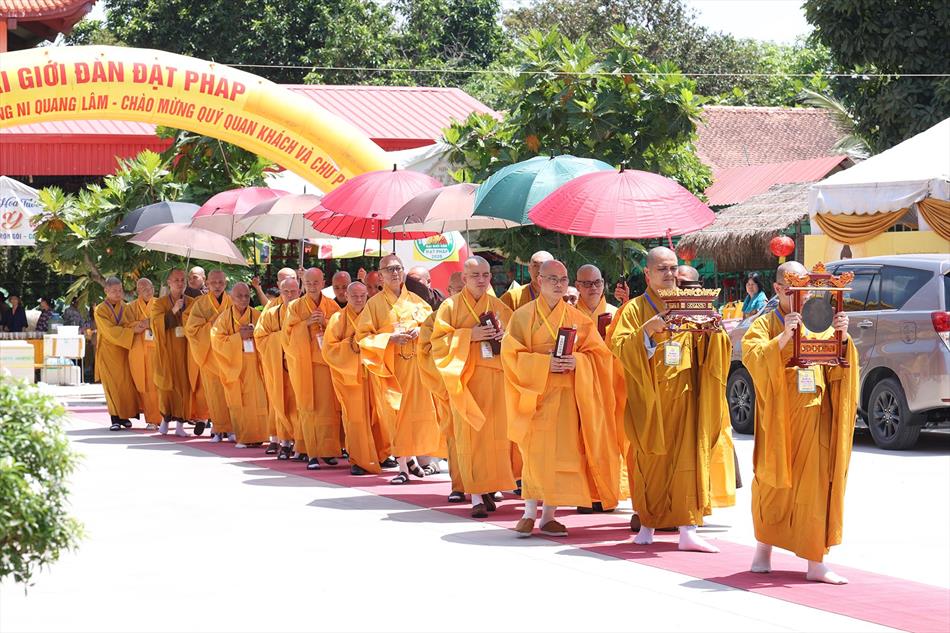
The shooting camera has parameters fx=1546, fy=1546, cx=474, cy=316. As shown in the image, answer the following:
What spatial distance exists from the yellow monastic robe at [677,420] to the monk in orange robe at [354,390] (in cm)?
469

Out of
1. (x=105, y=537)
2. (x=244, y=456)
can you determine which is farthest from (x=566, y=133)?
(x=105, y=537)

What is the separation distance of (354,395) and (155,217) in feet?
20.6

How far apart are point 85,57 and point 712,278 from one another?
14067mm

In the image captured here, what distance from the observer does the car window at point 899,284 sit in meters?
14.3

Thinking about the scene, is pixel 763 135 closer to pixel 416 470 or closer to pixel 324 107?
pixel 324 107

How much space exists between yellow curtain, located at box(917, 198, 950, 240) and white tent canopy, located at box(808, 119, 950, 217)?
63 cm

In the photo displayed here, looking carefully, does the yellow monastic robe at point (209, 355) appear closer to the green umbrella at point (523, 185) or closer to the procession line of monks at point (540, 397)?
the procession line of monks at point (540, 397)

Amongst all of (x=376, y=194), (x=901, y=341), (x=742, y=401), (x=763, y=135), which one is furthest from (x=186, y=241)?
(x=763, y=135)

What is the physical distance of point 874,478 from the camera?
12523mm

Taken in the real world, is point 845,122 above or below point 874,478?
above

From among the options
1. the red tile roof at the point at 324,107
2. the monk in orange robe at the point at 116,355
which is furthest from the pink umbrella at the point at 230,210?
the red tile roof at the point at 324,107

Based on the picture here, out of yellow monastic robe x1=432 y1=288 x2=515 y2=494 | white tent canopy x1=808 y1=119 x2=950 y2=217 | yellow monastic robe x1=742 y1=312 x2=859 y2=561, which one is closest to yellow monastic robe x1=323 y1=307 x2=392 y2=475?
yellow monastic robe x1=432 y1=288 x2=515 y2=494

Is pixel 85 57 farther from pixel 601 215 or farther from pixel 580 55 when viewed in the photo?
pixel 601 215

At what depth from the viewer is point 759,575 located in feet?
26.6
